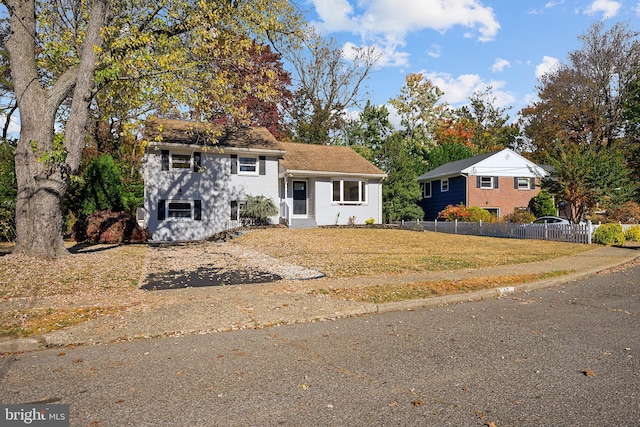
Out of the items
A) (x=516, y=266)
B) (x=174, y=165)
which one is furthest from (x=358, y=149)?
(x=516, y=266)

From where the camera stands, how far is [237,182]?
2644 cm

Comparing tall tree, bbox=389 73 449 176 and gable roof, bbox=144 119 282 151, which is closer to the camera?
gable roof, bbox=144 119 282 151

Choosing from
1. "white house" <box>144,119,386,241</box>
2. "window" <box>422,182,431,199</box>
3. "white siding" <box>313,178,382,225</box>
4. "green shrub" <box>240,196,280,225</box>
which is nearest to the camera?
"white house" <box>144,119,386,241</box>

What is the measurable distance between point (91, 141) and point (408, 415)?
36848mm

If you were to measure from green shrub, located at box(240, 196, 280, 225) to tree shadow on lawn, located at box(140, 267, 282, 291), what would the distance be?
43.6 feet

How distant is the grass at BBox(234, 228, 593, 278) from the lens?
12938mm

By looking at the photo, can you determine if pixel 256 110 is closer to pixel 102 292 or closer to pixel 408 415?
pixel 102 292

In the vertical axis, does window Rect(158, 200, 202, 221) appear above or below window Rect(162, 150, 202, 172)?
below

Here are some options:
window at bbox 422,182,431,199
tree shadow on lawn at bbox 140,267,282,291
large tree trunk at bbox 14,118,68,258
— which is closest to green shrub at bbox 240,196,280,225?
large tree trunk at bbox 14,118,68,258

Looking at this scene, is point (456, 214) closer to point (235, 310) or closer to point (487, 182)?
point (487, 182)

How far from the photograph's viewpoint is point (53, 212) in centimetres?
1294

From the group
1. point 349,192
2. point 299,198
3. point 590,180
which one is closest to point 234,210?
point 299,198

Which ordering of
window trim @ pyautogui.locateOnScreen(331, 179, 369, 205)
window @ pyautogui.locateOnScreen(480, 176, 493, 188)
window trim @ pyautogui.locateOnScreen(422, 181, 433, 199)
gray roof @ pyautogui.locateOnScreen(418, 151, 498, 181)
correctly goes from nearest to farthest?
window trim @ pyautogui.locateOnScreen(331, 179, 369, 205) < window @ pyautogui.locateOnScreen(480, 176, 493, 188) < gray roof @ pyautogui.locateOnScreen(418, 151, 498, 181) < window trim @ pyautogui.locateOnScreen(422, 181, 433, 199)

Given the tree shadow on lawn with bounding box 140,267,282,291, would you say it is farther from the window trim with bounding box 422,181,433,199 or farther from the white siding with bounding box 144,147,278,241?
the window trim with bounding box 422,181,433,199
